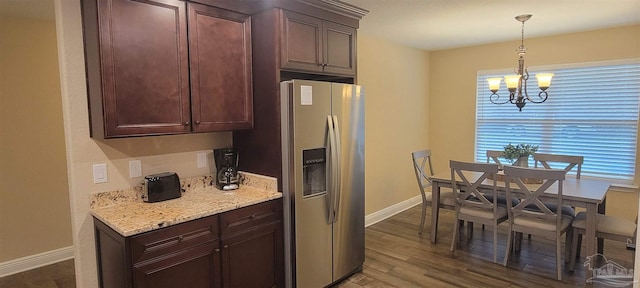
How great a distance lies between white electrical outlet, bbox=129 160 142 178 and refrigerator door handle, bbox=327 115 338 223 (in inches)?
54.4

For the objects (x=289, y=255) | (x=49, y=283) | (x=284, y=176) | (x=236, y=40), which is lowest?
(x=49, y=283)

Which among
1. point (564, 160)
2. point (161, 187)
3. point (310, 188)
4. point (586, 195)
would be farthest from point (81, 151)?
point (564, 160)

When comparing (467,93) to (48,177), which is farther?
(467,93)

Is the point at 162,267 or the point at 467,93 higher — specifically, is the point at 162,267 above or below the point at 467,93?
below

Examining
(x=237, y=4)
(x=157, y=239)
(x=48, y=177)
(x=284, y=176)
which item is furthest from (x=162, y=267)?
(x=48, y=177)

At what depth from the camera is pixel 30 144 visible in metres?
3.38

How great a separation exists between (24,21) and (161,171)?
82.3 inches

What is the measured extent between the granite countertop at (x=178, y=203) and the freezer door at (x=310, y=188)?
0.78ft

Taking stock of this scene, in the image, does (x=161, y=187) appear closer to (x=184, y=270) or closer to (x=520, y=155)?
(x=184, y=270)

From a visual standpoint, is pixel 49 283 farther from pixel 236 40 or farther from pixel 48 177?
pixel 236 40

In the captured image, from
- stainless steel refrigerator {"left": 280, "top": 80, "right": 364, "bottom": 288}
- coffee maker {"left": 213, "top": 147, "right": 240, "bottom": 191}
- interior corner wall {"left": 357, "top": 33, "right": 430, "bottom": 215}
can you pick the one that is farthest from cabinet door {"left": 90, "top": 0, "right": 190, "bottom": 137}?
interior corner wall {"left": 357, "top": 33, "right": 430, "bottom": 215}

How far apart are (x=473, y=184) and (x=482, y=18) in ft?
5.51

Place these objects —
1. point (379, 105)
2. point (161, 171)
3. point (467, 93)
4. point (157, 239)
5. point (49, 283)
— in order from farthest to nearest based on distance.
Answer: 1. point (467, 93)
2. point (379, 105)
3. point (49, 283)
4. point (161, 171)
5. point (157, 239)

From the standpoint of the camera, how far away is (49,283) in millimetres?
3125
